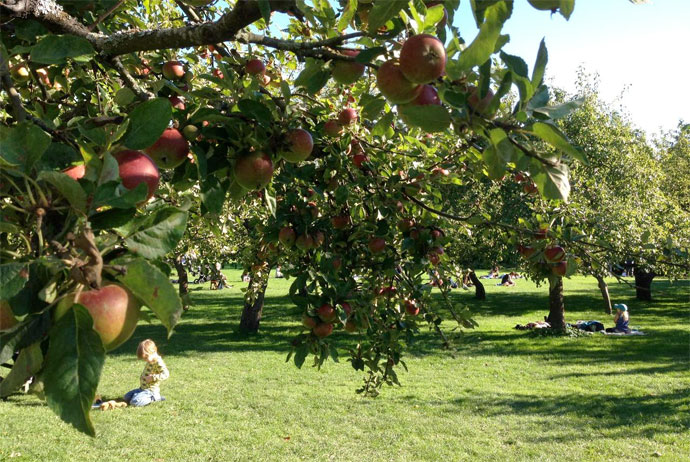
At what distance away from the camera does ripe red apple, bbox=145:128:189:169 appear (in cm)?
134

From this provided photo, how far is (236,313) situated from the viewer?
18375mm

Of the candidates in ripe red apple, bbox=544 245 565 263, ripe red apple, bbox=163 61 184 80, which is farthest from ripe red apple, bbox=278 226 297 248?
ripe red apple, bbox=544 245 565 263

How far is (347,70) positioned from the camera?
1.46 meters

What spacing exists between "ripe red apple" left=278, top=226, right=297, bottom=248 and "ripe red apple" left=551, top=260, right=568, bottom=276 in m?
1.34

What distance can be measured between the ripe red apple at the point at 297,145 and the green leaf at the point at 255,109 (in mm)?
140

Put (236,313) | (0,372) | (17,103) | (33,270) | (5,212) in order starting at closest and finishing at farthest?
(33,270) → (5,212) → (17,103) → (0,372) → (236,313)

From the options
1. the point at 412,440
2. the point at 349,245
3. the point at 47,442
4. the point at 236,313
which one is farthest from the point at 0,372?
the point at 236,313

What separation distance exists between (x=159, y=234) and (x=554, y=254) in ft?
6.99

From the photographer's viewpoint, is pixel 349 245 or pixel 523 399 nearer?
pixel 349 245

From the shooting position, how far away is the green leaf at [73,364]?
783mm

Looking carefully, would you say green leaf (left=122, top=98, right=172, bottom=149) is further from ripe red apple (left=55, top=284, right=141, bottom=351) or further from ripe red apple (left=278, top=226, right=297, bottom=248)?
ripe red apple (left=278, top=226, right=297, bottom=248)

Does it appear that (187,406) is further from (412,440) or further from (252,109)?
(252,109)

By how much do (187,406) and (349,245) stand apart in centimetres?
576

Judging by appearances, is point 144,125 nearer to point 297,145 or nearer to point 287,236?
point 297,145
